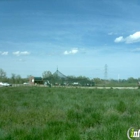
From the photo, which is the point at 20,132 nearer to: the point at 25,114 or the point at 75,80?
the point at 25,114

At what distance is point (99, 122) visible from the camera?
8070 mm

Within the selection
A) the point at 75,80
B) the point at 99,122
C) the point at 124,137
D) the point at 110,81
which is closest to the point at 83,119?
the point at 99,122

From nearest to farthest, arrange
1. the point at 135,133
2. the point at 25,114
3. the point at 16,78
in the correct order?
the point at 135,133 → the point at 25,114 → the point at 16,78

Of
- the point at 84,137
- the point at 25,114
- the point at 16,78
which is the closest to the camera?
the point at 84,137

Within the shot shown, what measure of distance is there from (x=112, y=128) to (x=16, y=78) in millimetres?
88681

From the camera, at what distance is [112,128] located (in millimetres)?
6488

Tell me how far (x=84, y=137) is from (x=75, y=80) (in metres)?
64.2

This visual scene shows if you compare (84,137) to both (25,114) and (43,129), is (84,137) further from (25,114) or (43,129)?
(25,114)

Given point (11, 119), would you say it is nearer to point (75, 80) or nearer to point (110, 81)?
point (75, 80)

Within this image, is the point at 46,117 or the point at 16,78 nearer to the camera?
the point at 46,117

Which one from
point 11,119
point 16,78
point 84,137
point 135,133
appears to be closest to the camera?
point 135,133

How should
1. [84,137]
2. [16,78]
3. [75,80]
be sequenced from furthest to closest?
[16,78] < [75,80] < [84,137]

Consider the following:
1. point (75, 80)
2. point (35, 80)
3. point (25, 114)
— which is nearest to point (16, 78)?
point (35, 80)

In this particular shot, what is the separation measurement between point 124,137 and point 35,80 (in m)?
71.5
